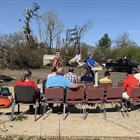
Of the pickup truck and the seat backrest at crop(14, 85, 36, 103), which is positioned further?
the pickup truck

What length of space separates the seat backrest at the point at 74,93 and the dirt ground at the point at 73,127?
0.52 m

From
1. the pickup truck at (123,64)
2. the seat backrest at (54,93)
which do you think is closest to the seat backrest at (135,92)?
the seat backrest at (54,93)

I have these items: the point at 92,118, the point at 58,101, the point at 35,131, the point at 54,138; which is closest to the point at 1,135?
the point at 35,131

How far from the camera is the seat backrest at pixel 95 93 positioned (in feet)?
22.5

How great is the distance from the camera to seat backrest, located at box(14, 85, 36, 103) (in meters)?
6.59

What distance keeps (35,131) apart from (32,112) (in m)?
1.92

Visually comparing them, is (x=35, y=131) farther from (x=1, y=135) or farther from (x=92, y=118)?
(x=92, y=118)

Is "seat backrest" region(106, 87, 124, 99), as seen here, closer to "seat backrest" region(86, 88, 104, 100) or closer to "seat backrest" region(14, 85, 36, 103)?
"seat backrest" region(86, 88, 104, 100)

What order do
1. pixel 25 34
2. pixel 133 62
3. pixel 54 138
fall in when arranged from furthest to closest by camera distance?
pixel 25 34 → pixel 133 62 → pixel 54 138

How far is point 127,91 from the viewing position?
7719mm

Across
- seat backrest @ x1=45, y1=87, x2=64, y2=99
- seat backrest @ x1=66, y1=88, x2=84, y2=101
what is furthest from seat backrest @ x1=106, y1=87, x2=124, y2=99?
seat backrest @ x1=45, y1=87, x2=64, y2=99

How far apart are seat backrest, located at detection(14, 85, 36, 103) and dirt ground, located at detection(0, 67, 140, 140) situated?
50cm

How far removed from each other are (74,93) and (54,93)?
0.51 m

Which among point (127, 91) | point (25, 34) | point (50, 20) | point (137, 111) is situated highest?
point (50, 20)
